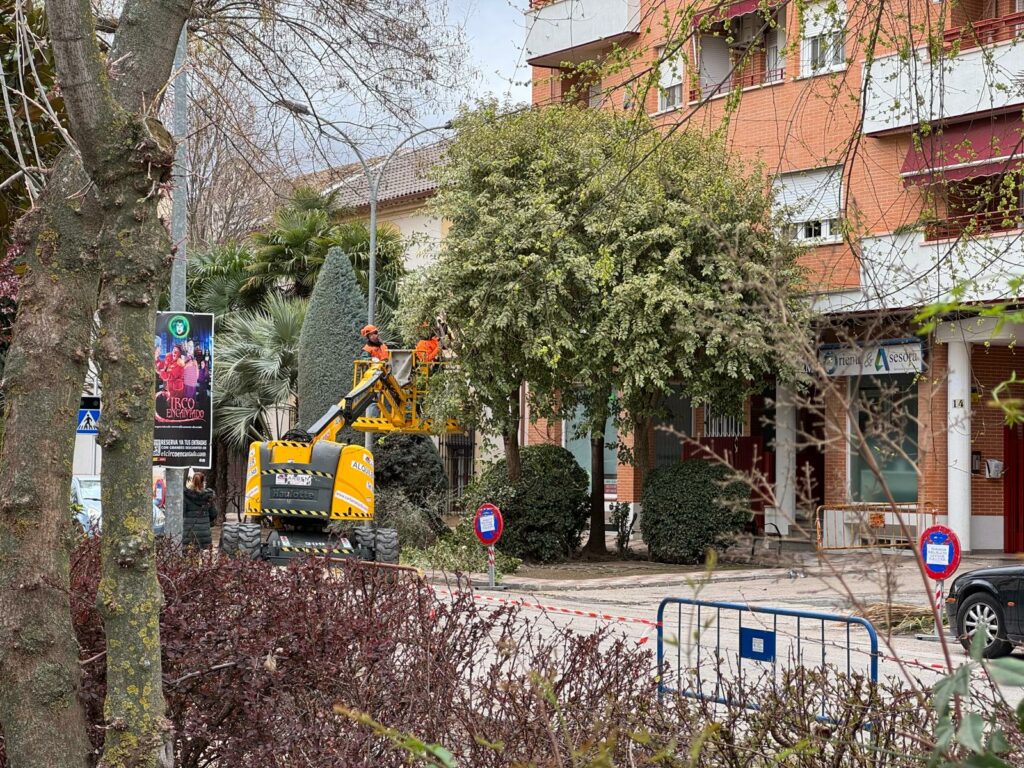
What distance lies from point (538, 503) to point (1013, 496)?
892cm

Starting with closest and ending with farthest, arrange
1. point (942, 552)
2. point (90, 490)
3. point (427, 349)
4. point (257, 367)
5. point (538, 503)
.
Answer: point (942, 552), point (90, 490), point (427, 349), point (538, 503), point (257, 367)

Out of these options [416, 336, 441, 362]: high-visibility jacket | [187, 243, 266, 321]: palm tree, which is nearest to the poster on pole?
[416, 336, 441, 362]: high-visibility jacket

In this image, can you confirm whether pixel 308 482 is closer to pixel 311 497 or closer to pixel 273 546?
pixel 311 497

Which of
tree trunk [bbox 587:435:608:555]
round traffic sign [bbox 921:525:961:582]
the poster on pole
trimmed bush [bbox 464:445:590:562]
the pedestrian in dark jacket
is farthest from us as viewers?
tree trunk [bbox 587:435:608:555]

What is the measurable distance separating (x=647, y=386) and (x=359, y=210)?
59.1 ft

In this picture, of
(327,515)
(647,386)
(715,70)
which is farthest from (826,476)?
(327,515)

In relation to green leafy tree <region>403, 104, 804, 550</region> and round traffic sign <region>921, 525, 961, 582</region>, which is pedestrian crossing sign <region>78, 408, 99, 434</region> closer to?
green leafy tree <region>403, 104, 804, 550</region>

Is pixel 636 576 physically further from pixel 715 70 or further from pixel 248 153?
pixel 248 153

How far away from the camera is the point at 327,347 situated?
29344mm

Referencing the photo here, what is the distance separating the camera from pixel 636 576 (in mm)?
20812

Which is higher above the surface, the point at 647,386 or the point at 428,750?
the point at 647,386

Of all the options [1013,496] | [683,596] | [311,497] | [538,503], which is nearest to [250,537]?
[311,497]

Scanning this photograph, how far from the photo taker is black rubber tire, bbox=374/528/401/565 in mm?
17531

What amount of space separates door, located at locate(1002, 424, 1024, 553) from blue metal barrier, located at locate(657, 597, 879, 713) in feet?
46.1
